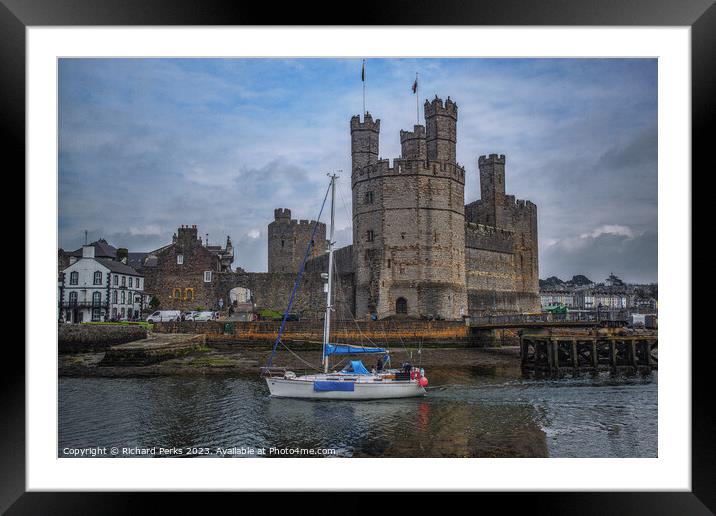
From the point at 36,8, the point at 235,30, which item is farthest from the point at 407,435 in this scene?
the point at 36,8

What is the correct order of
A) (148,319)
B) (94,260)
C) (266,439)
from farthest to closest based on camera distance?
(148,319), (94,260), (266,439)

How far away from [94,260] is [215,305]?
10.5m

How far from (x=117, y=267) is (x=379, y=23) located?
1298 centimetres

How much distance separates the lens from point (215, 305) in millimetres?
23016

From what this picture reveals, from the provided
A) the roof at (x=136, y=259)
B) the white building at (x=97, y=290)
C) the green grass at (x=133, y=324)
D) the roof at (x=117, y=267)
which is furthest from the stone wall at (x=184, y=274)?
the green grass at (x=133, y=324)

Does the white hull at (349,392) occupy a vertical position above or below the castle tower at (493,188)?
below

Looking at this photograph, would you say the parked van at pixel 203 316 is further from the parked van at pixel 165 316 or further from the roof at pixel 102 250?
the roof at pixel 102 250

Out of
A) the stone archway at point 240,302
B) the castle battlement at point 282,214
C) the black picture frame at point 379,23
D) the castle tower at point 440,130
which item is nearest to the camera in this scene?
the black picture frame at point 379,23

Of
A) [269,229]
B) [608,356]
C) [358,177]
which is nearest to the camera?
[608,356]

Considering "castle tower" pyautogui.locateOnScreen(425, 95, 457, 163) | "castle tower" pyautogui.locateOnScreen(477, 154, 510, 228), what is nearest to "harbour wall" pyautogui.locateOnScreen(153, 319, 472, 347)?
"castle tower" pyautogui.locateOnScreen(425, 95, 457, 163)

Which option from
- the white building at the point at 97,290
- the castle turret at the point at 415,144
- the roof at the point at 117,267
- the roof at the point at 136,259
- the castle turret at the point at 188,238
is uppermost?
the castle turret at the point at 415,144

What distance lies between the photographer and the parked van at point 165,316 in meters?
19.8

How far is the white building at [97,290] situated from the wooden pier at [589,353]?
1175cm

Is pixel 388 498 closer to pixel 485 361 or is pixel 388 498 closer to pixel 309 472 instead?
pixel 309 472
